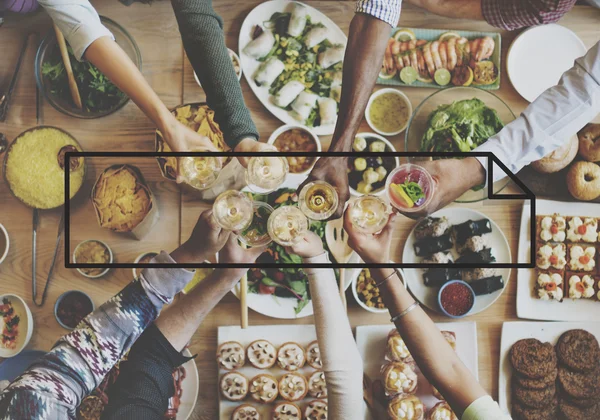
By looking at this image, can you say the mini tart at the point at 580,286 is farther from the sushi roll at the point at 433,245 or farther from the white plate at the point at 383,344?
the sushi roll at the point at 433,245

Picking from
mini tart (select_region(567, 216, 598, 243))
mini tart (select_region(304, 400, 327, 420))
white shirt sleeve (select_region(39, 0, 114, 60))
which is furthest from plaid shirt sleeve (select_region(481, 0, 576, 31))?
mini tart (select_region(304, 400, 327, 420))

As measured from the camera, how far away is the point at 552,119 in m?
1.82

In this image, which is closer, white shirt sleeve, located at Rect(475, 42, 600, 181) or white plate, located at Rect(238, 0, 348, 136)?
white shirt sleeve, located at Rect(475, 42, 600, 181)

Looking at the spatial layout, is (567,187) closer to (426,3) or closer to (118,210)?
(426,3)

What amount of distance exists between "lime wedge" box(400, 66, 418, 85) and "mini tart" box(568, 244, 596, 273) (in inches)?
38.7

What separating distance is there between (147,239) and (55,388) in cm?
67

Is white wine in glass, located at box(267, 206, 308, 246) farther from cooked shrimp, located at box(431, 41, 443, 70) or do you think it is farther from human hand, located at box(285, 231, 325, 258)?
cooked shrimp, located at box(431, 41, 443, 70)

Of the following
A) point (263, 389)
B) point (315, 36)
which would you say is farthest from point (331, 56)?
point (263, 389)

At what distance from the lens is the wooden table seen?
6.71ft

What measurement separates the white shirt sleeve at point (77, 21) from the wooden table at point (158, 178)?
37 cm

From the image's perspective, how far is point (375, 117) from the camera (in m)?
2.05

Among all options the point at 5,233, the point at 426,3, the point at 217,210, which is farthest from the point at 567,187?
the point at 5,233

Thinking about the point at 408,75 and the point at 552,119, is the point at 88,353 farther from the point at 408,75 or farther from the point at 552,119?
the point at 552,119

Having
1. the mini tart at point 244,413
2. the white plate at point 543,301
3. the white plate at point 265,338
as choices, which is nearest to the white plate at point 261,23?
the white plate at point 265,338
